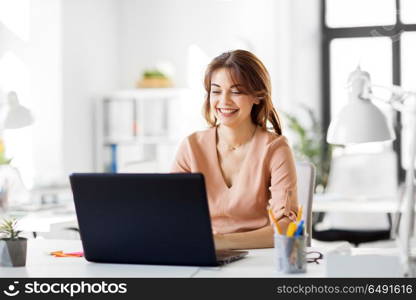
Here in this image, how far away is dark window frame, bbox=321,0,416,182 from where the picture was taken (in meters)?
5.90

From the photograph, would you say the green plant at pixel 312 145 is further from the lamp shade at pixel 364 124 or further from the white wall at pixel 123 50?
the lamp shade at pixel 364 124

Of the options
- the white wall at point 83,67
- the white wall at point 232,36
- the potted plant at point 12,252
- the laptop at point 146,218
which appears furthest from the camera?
the white wall at point 232,36

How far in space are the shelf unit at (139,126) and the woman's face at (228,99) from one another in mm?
3291

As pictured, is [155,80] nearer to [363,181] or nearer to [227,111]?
[363,181]

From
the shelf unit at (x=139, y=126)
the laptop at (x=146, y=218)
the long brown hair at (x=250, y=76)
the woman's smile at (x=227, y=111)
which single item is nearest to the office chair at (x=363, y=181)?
the shelf unit at (x=139, y=126)

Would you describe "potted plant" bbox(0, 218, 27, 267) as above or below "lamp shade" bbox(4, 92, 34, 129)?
below

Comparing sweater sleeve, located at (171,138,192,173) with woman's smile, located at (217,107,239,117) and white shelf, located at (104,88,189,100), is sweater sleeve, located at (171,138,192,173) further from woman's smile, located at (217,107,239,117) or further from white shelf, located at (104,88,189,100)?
white shelf, located at (104,88,189,100)

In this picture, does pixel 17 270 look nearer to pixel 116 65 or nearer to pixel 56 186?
pixel 56 186

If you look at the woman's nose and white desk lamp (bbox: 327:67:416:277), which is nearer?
white desk lamp (bbox: 327:67:416:277)

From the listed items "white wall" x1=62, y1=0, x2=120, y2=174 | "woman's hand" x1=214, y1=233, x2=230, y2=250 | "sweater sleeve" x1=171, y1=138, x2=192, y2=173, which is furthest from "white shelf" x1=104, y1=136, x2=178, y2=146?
"woman's hand" x1=214, y1=233, x2=230, y2=250

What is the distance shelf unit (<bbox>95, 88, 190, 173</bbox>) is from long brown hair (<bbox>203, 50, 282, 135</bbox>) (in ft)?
10.6

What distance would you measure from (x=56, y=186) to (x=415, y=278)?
12.4 ft

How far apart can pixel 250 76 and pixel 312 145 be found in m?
3.52

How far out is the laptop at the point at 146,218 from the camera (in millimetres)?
1630
